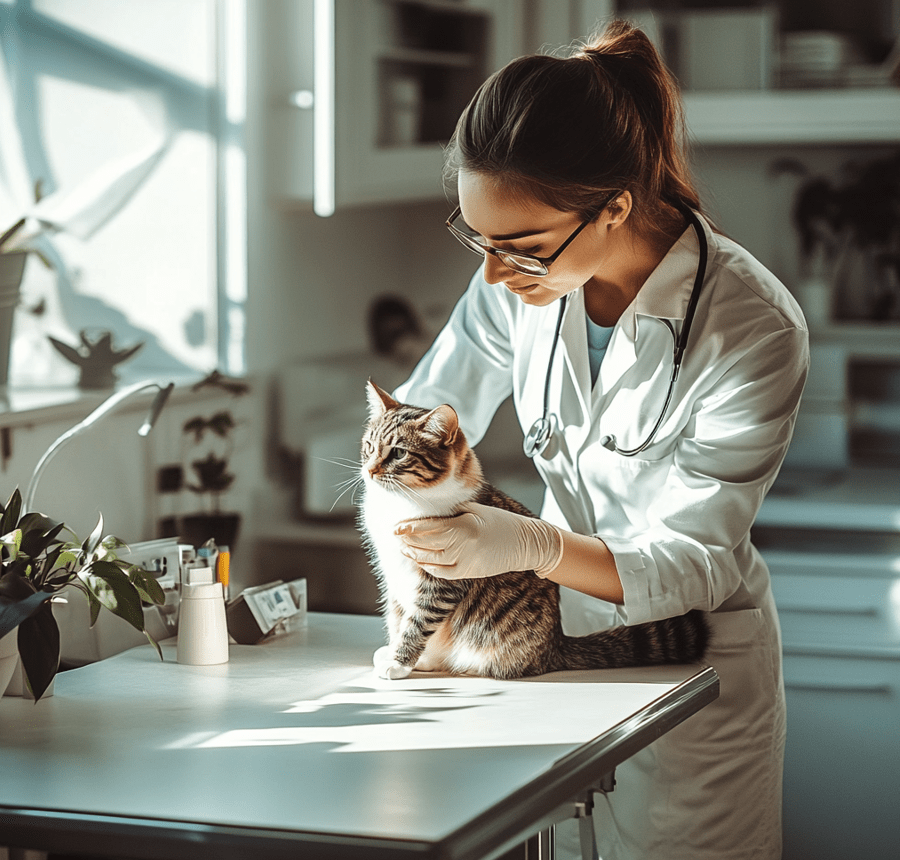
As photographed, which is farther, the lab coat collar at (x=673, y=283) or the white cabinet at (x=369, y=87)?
the white cabinet at (x=369, y=87)

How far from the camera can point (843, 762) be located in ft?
8.13

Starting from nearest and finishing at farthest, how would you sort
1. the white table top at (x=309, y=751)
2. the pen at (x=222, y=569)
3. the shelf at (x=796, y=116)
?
the white table top at (x=309, y=751), the pen at (x=222, y=569), the shelf at (x=796, y=116)

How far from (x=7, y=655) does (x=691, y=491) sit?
75 cm

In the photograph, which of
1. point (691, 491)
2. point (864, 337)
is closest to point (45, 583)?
point (691, 491)

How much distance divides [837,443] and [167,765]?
228cm

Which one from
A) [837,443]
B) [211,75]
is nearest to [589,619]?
[211,75]

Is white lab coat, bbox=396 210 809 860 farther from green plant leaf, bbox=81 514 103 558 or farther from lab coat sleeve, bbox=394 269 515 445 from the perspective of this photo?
green plant leaf, bbox=81 514 103 558

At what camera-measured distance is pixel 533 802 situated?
1008 millimetres

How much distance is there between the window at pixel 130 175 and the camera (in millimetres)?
2145

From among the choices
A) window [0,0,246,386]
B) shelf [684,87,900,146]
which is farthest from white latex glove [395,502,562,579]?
shelf [684,87,900,146]

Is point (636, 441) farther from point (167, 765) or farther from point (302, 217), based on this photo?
point (302, 217)

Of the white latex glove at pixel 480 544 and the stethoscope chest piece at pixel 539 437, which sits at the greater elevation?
the stethoscope chest piece at pixel 539 437

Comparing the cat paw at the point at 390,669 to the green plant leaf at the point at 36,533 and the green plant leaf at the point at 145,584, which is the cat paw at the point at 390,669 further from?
the green plant leaf at the point at 36,533

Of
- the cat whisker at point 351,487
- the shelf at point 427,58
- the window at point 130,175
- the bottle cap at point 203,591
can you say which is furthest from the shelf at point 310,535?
the bottle cap at point 203,591
